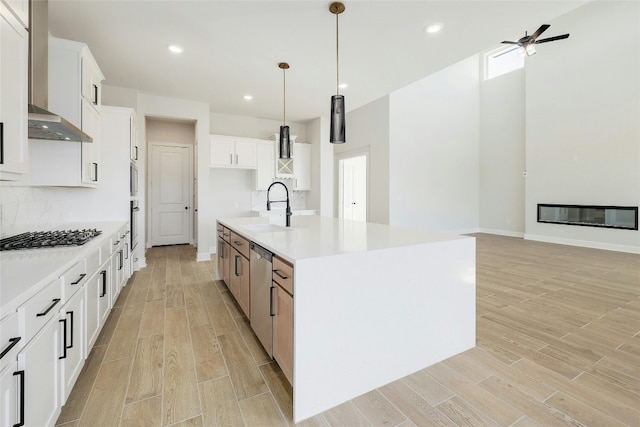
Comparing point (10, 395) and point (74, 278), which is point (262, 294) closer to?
point (74, 278)

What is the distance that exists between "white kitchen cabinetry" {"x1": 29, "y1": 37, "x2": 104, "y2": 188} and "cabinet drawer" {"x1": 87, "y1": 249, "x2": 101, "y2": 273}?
3.14 ft

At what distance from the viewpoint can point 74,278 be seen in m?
1.61

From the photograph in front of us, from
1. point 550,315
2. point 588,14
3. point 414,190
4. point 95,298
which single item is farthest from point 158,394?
point 588,14

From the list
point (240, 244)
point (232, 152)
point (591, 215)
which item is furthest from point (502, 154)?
point (240, 244)

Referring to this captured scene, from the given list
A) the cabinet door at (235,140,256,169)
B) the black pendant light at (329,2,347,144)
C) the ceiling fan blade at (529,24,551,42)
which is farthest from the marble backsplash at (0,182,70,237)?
the ceiling fan blade at (529,24,551,42)

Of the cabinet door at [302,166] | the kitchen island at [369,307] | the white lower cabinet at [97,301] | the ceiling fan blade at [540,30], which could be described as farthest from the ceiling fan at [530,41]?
the white lower cabinet at [97,301]

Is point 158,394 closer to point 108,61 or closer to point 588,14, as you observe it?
point 108,61

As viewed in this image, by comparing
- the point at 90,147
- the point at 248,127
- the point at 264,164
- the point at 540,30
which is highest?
the point at 540,30

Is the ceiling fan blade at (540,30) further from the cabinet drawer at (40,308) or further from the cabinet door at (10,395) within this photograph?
the cabinet door at (10,395)

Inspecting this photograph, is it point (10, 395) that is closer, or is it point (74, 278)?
point (10, 395)

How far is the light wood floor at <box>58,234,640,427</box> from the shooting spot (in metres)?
1.50

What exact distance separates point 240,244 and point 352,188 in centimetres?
571

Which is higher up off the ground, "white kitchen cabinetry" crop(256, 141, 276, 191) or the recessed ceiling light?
the recessed ceiling light

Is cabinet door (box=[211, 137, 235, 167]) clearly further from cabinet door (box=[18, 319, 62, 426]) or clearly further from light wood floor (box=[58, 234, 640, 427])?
cabinet door (box=[18, 319, 62, 426])
